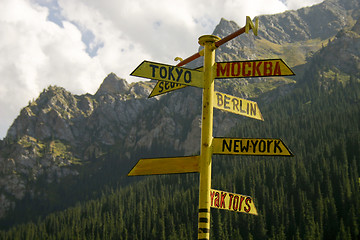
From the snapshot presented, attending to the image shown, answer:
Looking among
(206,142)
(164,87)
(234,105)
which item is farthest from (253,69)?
(164,87)

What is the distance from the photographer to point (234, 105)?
10.4 m

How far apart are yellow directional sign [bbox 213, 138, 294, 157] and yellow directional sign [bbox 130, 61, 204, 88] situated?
4.81 ft

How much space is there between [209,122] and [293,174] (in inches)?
6247

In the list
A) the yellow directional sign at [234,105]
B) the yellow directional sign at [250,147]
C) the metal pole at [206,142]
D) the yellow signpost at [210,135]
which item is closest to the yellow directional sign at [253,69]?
the yellow signpost at [210,135]

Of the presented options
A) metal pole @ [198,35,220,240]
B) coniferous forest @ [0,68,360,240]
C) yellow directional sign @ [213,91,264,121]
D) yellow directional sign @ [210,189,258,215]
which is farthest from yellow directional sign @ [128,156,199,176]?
coniferous forest @ [0,68,360,240]

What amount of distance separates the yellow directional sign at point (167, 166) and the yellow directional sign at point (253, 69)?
7.14 ft

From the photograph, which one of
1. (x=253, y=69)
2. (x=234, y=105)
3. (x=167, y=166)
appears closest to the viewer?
(x=167, y=166)

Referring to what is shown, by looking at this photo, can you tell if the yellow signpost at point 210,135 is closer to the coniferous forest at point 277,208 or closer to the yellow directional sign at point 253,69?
the yellow directional sign at point 253,69

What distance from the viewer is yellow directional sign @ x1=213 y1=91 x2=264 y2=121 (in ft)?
33.1

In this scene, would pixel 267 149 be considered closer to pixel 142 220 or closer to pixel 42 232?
pixel 142 220

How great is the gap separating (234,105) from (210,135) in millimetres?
1386

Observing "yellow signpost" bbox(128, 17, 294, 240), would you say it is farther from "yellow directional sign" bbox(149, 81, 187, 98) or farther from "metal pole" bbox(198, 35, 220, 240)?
"yellow directional sign" bbox(149, 81, 187, 98)

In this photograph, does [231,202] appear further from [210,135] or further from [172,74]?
[172,74]

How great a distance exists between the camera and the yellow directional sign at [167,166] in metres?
9.46
